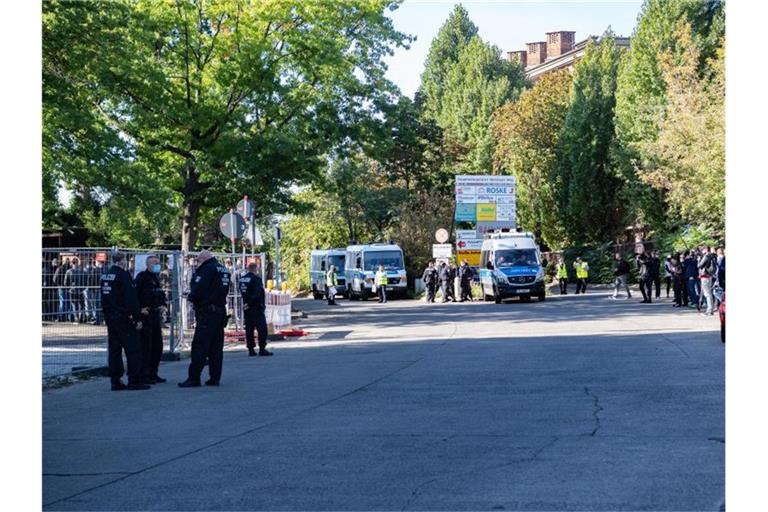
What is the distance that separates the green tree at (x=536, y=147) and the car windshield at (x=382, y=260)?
1369cm

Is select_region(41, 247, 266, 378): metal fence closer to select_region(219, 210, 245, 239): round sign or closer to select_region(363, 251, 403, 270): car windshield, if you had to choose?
select_region(219, 210, 245, 239): round sign

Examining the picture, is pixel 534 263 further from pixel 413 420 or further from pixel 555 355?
pixel 413 420

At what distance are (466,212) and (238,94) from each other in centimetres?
1833

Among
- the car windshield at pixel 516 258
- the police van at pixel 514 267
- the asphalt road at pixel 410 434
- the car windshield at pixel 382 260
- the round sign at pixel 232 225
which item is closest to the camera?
the asphalt road at pixel 410 434

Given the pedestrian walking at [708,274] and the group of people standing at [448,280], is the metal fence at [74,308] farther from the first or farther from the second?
the group of people standing at [448,280]

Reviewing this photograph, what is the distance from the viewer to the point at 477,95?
269 feet

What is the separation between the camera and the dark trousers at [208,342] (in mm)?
14797

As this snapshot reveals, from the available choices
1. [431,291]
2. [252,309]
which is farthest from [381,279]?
[252,309]

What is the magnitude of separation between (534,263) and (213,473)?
3322cm

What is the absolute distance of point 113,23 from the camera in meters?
25.9

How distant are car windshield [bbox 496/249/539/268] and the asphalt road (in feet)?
69.8

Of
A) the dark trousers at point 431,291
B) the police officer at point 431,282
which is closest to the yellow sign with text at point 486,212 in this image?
the police officer at point 431,282
